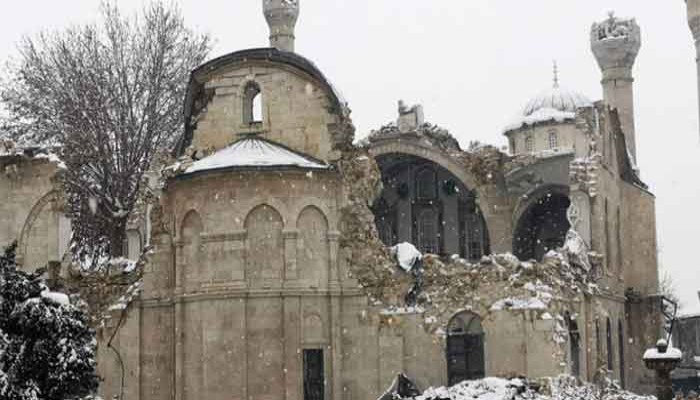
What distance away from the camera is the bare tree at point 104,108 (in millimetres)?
37375

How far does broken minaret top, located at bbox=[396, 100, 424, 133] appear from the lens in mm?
39344

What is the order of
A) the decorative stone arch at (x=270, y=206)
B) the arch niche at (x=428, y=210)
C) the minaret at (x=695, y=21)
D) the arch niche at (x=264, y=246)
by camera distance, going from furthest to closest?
the arch niche at (x=428, y=210) → the minaret at (x=695, y=21) → the decorative stone arch at (x=270, y=206) → the arch niche at (x=264, y=246)

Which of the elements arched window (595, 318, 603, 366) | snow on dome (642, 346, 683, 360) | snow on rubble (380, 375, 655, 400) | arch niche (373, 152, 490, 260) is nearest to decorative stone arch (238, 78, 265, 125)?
snow on rubble (380, 375, 655, 400)

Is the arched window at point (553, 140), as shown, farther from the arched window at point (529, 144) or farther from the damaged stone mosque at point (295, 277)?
the damaged stone mosque at point (295, 277)

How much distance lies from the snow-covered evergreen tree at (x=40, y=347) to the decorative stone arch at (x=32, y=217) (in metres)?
11.6

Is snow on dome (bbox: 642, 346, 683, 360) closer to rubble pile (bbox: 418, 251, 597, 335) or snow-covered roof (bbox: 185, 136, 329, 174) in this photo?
rubble pile (bbox: 418, 251, 597, 335)

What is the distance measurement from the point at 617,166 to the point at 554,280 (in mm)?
11083

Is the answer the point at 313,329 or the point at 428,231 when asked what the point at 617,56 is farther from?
the point at 313,329

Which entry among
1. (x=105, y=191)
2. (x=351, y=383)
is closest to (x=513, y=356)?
(x=351, y=383)

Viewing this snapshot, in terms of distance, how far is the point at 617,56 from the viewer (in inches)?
1831

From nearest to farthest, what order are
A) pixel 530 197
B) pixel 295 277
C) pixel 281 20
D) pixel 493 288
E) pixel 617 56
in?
pixel 493 288, pixel 295 277, pixel 530 197, pixel 617 56, pixel 281 20

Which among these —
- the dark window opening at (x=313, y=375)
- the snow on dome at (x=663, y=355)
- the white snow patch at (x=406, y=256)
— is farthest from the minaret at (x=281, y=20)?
the snow on dome at (x=663, y=355)

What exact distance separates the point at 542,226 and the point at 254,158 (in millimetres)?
15621

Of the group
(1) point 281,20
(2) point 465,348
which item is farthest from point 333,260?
(1) point 281,20
